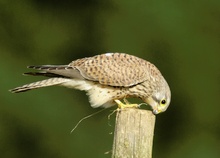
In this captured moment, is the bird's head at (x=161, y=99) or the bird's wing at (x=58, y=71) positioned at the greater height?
the bird's wing at (x=58, y=71)

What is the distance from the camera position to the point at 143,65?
16.5 ft

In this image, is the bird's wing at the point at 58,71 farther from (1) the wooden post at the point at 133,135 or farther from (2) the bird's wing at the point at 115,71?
(1) the wooden post at the point at 133,135

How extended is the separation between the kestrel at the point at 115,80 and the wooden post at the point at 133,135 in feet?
3.40

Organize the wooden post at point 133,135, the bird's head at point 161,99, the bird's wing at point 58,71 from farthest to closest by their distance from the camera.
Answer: the bird's head at point 161,99 → the bird's wing at point 58,71 → the wooden post at point 133,135

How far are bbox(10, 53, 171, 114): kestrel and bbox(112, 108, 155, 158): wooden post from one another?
104cm

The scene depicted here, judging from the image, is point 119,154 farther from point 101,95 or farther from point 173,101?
point 173,101

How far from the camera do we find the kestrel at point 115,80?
16.3 ft

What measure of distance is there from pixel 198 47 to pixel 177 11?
18.7 inches

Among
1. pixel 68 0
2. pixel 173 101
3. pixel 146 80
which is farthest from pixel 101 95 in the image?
pixel 68 0

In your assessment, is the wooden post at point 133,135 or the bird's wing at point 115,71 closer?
the wooden post at point 133,135

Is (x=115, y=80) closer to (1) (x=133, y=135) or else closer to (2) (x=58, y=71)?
(2) (x=58, y=71)

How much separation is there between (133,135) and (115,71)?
46.4 inches

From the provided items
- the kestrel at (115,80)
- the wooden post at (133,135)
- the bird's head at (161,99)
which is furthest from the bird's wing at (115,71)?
the wooden post at (133,135)

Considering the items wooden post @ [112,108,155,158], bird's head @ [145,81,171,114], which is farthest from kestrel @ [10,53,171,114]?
wooden post @ [112,108,155,158]
